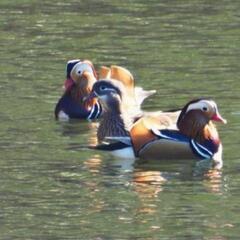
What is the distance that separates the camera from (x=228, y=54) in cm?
2220

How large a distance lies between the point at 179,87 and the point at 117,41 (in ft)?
10.2

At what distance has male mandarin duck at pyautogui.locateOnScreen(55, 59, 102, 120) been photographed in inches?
776

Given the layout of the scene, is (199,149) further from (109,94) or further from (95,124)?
(95,124)

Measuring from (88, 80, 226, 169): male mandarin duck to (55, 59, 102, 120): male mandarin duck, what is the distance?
70.0 inches

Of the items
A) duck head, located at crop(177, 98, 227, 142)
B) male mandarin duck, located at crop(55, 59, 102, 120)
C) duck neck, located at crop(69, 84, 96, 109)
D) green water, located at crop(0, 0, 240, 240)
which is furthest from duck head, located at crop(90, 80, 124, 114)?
duck neck, located at crop(69, 84, 96, 109)

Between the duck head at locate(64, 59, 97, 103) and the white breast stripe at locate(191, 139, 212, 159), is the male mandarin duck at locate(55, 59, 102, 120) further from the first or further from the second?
the white breast stripe at locate(191, 139, 212, 159)

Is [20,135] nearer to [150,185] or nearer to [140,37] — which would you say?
[150,185]

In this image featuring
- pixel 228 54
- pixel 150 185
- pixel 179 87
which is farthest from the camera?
pixel 228 54

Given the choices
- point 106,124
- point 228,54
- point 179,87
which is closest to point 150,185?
point 106,124

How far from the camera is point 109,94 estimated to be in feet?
60.8

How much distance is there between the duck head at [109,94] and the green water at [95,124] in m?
0.40

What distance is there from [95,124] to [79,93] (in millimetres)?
768

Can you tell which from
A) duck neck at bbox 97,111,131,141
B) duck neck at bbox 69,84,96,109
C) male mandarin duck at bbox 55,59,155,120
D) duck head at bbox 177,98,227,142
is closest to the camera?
duck head at bbox 177,98,227,142

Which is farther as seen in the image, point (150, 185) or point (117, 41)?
point (117, 41)
